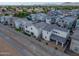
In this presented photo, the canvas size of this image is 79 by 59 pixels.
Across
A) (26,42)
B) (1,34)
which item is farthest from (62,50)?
(1,34)

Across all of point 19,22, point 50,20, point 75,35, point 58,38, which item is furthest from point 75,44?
point 19,22

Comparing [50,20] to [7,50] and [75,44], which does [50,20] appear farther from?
[7,50]

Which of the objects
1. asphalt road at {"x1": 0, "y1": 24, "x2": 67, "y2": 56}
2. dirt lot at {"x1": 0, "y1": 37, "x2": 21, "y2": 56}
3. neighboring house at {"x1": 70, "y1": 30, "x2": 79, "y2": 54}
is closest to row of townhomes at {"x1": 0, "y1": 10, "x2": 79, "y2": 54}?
neighboring house at {"x1": 70, "y1": 30, "x2": 79, "y2": 54}

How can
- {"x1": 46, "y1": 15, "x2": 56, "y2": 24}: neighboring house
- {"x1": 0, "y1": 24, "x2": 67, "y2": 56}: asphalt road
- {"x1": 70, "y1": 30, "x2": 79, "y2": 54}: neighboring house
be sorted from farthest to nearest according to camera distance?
{"x1": 46, "y1": 15, "x2": 56, "y2": 24}: neighboring house < {"x1": 0, "y1": 24, "x2": 67, "y2": 56}: asphalt road < {"x1": 70, "y1": 30, "x2": 79, "y2": 54}: neighboring house

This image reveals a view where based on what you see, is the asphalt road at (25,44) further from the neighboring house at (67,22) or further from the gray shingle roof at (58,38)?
the neighboring house at (67,22)

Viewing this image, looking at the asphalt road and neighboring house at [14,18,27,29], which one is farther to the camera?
neighboring house at [14,18,27,29]

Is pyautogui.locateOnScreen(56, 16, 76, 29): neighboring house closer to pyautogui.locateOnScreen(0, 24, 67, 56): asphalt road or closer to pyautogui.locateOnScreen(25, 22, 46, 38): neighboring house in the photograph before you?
pyautogui.locateOnScreen(25, 22, 46, 38): neighboring house
